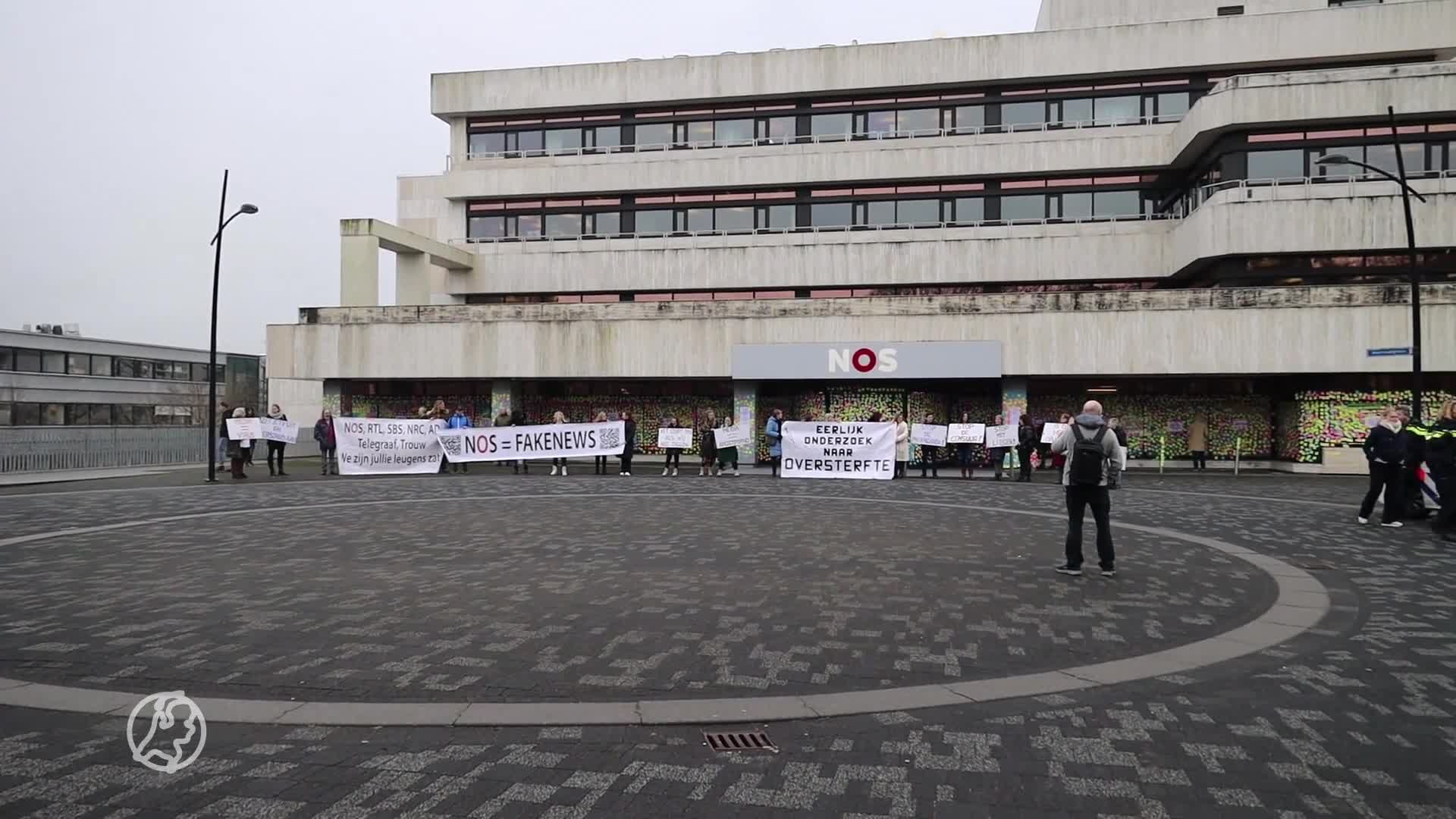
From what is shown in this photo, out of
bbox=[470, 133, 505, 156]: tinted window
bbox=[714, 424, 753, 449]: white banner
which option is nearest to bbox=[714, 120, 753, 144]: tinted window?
bbox=[470, 133, 505, 156]: tinted window

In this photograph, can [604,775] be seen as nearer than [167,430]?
Yes

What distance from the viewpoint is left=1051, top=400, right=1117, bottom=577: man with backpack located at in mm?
9297

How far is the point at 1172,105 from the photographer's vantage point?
116 ft

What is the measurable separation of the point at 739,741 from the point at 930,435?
21052 mm

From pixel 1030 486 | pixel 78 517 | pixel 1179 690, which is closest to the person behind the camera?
pixel 1179 690

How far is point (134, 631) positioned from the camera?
22.2 ft

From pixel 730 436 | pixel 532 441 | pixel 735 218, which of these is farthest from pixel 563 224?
pixel 730 436

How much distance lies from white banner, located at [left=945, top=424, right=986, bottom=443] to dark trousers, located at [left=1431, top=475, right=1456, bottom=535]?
1301cm

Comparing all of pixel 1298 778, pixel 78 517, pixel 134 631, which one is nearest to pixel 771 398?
pixel 78 517

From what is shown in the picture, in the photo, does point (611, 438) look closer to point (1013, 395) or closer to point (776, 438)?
point (776, 438)

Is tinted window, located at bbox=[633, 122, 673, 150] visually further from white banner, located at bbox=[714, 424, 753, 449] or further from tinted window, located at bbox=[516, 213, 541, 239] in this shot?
white banner, located at bbox=[714, 424, 753, 449]

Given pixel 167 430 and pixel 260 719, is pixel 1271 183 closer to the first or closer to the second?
pixel 260 719

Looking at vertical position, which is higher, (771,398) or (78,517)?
(771,398)

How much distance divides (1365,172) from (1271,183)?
127 inches
